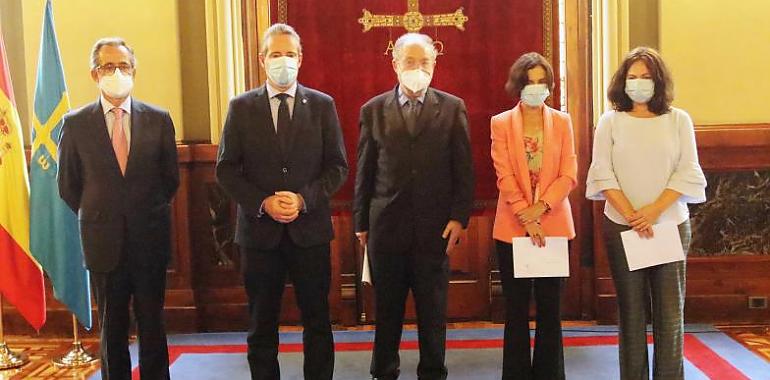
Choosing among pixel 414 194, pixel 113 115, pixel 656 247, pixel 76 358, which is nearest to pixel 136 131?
pixel 113 115

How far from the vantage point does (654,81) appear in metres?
2.78

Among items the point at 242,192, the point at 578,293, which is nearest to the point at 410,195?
the point at 242,192

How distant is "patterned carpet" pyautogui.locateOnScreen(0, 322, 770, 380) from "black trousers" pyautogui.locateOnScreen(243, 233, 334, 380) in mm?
913

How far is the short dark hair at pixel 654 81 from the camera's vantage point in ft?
9.13

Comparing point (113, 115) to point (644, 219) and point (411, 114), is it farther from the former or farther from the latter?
point (644, 219)

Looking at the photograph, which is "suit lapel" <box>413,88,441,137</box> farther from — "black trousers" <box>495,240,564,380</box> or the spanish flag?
the spanish flag

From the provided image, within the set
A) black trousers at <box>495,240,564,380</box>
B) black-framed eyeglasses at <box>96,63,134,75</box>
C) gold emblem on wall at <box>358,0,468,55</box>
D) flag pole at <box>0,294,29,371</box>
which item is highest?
gold emblem on wall at <box>358,0,468,55</box>

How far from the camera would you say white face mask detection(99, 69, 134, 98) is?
9.62 ft

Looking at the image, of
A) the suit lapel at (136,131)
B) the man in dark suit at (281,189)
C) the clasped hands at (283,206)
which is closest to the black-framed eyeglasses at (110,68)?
the suit lapel at (136,131)

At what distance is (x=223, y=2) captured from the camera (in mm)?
4215

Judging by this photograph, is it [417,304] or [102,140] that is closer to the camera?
[102,140]

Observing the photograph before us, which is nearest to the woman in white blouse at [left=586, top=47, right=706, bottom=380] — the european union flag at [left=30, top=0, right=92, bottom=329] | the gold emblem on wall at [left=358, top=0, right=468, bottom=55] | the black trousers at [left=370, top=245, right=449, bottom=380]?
the black trousers at [left=370, top=245, right=449, bottom=380]

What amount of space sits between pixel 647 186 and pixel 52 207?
9.24 ft

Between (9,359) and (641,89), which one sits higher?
(641,89)
